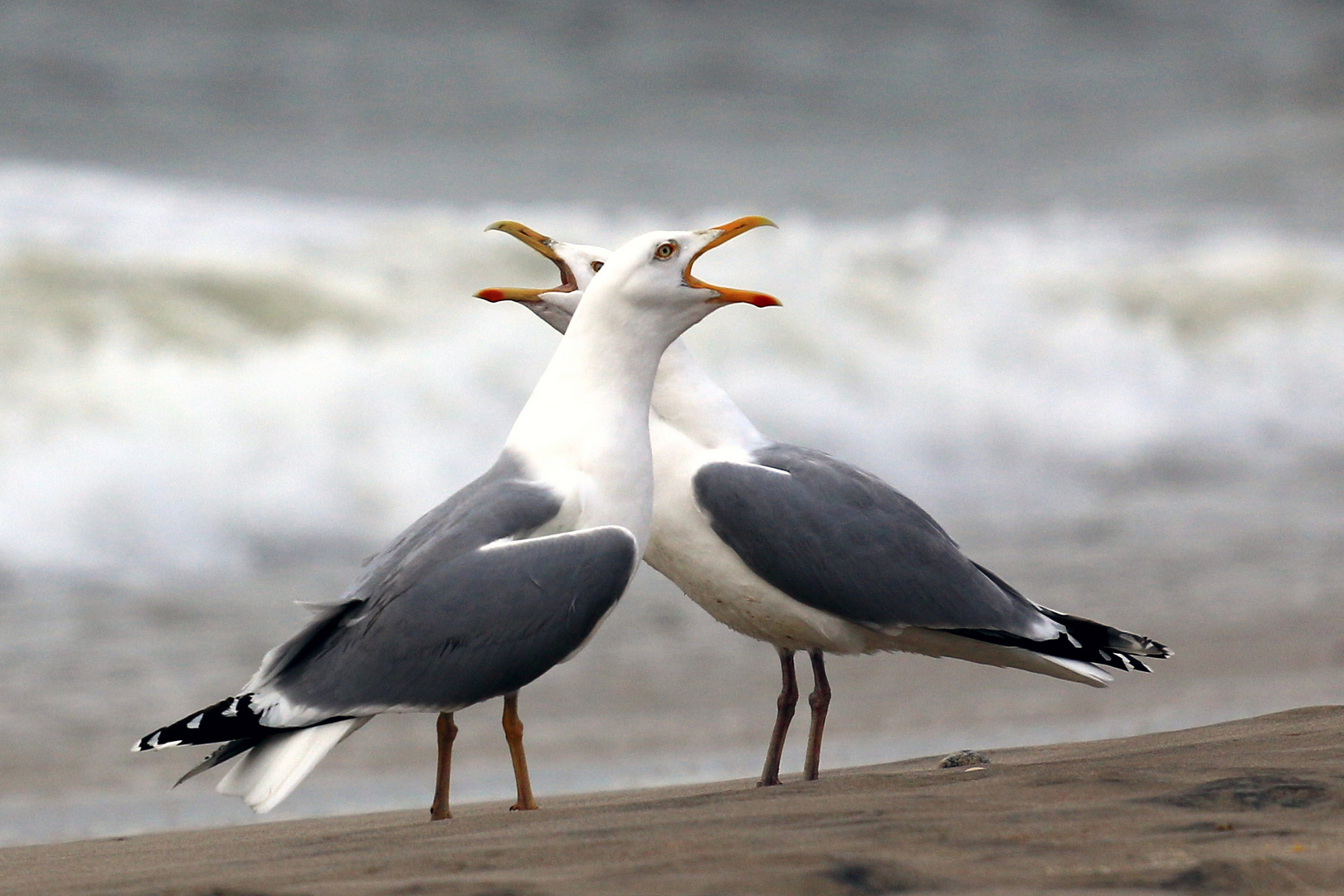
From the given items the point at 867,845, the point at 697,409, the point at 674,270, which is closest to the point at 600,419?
the point at 674,270

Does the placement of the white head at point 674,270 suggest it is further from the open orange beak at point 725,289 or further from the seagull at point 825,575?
the seagull at point 825,575

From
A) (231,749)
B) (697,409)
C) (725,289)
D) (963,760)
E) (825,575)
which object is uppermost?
(725,289)

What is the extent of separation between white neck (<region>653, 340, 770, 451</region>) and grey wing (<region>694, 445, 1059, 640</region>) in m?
0.17

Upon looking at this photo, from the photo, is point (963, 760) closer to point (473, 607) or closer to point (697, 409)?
point (697, 409)

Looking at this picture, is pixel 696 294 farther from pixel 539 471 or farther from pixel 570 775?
pixel 570 775

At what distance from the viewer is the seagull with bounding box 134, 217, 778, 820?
3424 mm

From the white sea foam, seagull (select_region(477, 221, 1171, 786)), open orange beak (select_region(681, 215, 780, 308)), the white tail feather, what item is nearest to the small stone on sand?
seagull (select_region(477, 221, 1171, 786))

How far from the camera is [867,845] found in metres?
2.65

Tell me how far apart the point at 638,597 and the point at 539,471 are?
136 inches

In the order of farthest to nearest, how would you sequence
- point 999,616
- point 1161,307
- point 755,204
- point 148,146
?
point 755,204
point 148,146
point 1161,307
point 999,616

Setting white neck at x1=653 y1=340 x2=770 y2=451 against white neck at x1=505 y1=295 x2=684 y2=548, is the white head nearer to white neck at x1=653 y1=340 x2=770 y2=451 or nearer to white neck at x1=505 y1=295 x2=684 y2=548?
white neck at x1=505 y1=295 x2=684 y2=548

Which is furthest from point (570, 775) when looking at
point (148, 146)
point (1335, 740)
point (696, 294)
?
point (148, 146)

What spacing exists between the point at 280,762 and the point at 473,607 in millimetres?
458

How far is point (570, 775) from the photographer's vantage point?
497 centimetres
